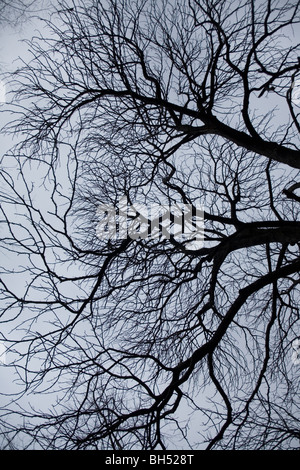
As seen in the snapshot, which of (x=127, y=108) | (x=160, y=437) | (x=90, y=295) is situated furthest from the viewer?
(x=127, y=108)

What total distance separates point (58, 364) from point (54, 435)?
1.86 ft

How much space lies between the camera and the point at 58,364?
117 inches

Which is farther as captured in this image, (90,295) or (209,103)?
(209,103)

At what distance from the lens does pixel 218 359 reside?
3711 millimetres

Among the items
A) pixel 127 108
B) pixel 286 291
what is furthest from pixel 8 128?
pixel 286 291

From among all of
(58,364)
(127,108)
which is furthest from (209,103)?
(58,364)

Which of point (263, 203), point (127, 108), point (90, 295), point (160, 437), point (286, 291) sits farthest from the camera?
point (263, 203)

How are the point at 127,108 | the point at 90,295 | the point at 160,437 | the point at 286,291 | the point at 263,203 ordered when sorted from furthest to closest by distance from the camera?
1. the point at 263,203
2. the point at 286,291
3. the point at 127,108
4. the point at 90,295
5. the point at 160,437

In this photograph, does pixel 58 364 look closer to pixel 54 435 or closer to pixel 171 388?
pixel 54 435
